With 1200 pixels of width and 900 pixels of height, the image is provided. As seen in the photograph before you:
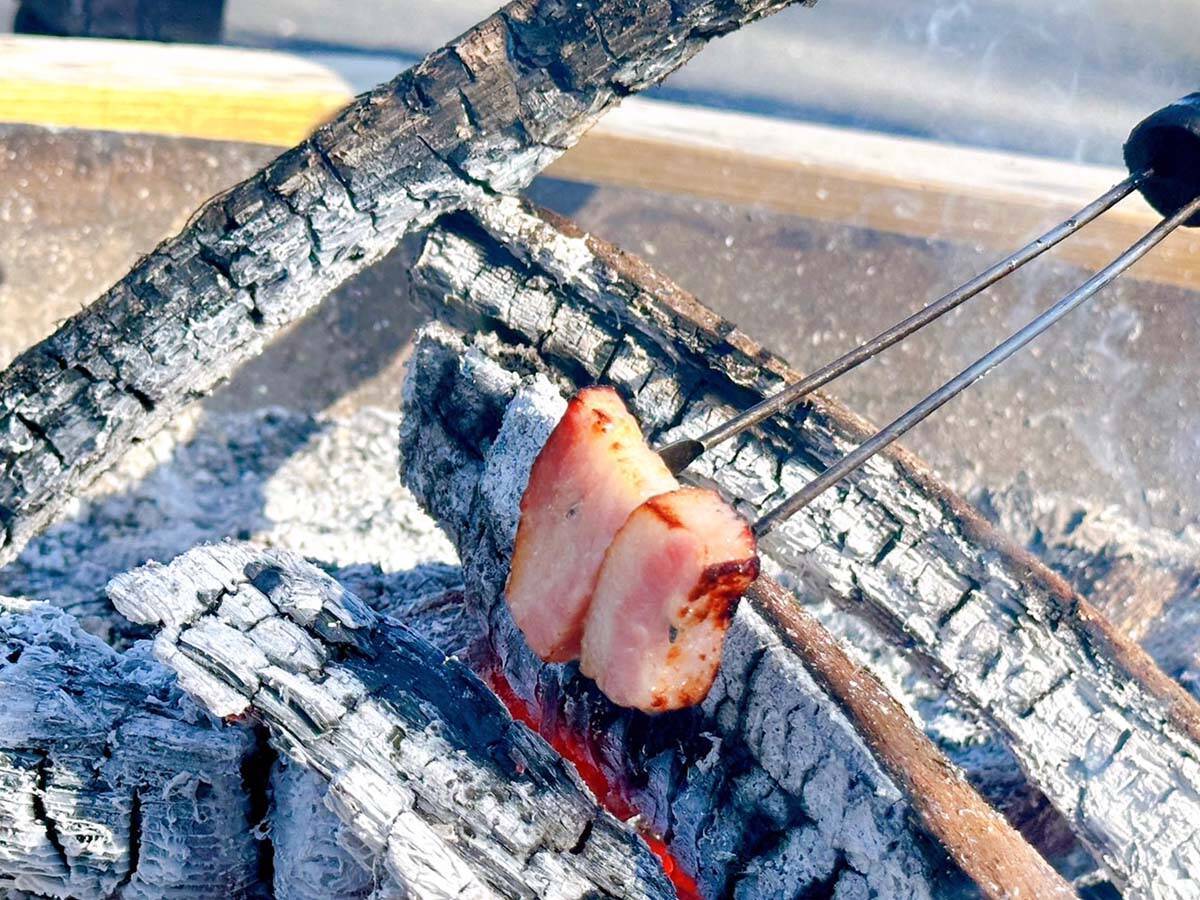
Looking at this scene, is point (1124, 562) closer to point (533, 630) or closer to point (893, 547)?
point (893, 547)

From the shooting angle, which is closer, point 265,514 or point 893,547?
point 893,547

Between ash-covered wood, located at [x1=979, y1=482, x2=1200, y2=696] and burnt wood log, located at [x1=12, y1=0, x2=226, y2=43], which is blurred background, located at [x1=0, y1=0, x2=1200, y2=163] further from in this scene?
ash-covered wood, located at [x1=979, y1=482, x2=1200, y2=696]

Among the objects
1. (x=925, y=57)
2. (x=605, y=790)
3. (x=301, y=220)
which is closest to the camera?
(x=605, y=790)

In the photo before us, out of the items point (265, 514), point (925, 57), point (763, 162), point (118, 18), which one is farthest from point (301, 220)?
point (925, 57)

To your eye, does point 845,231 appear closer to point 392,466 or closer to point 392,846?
point 392,466

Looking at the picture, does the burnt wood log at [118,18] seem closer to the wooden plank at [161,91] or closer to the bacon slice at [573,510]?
the wooden plank at [161,91]

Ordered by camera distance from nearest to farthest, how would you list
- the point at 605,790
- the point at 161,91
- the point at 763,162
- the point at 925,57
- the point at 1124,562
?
the point at 605,790 < the point at 1124,562 < the point at 161,91 < the point at 763,162 < the point at 925,57

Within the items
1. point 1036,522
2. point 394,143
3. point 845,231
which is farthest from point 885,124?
point 394,143
